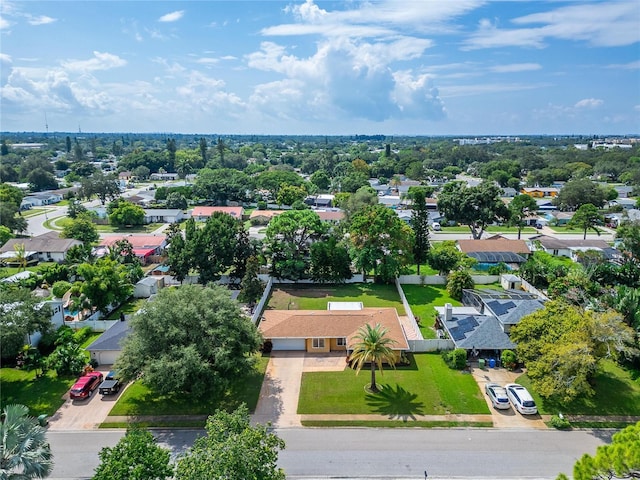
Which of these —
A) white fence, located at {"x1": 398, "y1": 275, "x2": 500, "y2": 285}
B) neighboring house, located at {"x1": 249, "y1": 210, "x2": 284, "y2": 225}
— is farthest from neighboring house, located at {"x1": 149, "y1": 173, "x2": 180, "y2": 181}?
white fence, located at {"x1": 398, "y1": 275, "x2": 500, "y2": 285}

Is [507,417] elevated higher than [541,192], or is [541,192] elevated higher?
[541,192]

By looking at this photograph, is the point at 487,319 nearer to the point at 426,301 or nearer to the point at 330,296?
the point at 426,301

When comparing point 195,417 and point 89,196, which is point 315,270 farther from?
point 89,196

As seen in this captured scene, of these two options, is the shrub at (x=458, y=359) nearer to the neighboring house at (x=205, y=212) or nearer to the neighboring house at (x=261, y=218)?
the neighboring house at (x=261, y=218)

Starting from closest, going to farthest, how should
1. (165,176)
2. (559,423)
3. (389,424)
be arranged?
(559,423), (389,424), (165,176)

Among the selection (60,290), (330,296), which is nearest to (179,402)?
(330,296)

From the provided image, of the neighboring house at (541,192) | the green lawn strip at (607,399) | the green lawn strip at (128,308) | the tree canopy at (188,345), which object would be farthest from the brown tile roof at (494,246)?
the neighboring house at (541,192)
